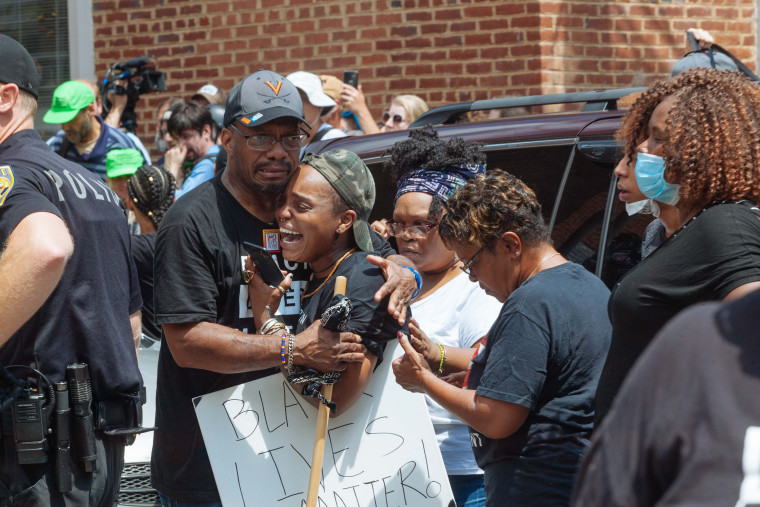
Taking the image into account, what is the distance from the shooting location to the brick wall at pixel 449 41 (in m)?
7.40

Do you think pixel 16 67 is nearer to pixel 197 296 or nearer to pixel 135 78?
pixel 197 296

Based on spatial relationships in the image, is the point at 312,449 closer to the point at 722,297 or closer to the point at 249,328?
the point at 249,328

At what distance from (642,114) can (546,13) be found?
4968mm

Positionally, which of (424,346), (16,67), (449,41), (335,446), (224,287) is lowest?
(335,446)

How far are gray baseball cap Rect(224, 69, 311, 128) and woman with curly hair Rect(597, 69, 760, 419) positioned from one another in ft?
3.88

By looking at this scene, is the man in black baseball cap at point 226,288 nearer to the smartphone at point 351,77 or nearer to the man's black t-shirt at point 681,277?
the man's black t-shirt at point 681,277

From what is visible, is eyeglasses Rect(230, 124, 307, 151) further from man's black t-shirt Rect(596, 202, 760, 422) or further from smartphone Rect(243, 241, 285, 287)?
man's black t-shirt Rect(596, 202, 760, 422)

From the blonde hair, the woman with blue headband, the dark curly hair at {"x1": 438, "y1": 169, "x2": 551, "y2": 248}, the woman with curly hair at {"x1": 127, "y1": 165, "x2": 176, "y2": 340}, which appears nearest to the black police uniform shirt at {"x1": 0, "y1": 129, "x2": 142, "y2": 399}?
the woman with blue headband

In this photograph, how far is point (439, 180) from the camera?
11.7 feet

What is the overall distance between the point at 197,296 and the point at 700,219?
1381mm

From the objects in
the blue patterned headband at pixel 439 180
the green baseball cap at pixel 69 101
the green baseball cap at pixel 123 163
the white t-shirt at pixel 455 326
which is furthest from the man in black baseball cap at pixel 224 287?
the green baseball cap at pixel 69 101

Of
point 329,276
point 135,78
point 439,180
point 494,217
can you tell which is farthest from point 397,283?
point 135,78

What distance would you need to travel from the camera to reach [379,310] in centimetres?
279

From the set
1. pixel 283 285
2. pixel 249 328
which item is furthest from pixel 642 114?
pixel 249 328
